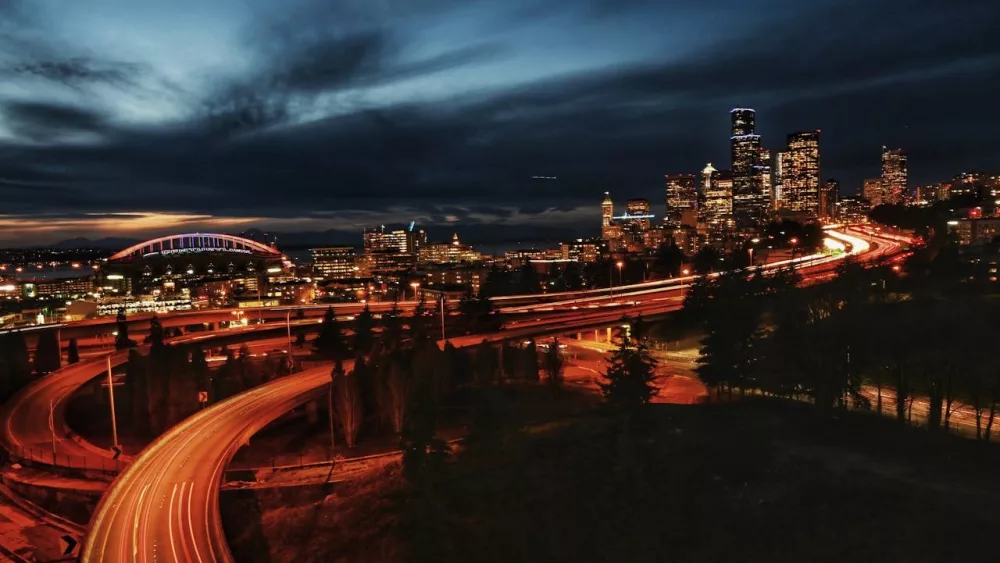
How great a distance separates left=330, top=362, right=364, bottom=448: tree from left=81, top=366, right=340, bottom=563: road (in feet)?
7.93

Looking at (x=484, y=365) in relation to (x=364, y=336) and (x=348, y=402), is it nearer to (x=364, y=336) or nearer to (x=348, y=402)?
(x=348, y=402)

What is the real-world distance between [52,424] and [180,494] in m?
13.5

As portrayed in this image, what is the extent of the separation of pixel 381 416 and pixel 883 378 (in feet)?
69.7

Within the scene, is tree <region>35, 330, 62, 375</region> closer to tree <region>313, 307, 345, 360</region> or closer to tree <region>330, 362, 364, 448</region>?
tree <region>313, 307, 345, 360</region>

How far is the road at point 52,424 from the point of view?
24.5m

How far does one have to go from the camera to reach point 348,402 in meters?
25.7

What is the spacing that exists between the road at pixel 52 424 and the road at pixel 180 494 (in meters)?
3.28

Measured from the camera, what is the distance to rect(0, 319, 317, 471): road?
80.2 ft

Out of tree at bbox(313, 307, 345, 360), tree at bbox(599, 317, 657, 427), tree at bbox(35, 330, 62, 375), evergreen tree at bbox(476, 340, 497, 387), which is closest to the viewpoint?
tree at bbox(599, 317, 657, 427)

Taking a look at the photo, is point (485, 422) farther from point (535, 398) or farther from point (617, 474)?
point (535, 398)

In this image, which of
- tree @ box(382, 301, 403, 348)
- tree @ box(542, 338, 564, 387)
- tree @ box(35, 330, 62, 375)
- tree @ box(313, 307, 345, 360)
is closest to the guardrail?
tree @ box(382, 301, 403, 348)

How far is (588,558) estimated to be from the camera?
15.8 m

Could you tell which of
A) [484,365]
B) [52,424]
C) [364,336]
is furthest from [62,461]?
[484,365]

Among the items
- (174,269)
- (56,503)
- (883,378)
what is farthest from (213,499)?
(174,269)
